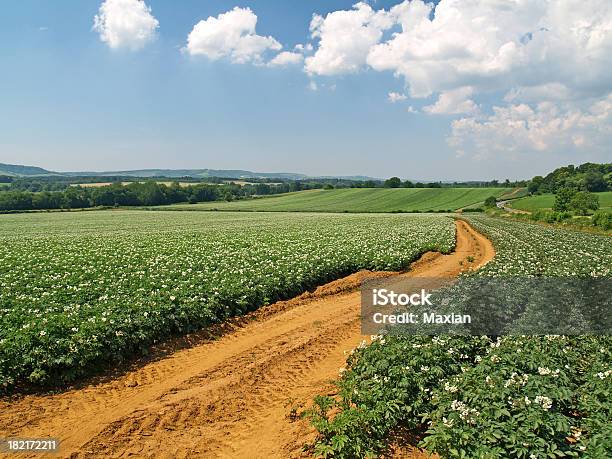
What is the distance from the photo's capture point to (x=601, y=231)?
4431 centimetres

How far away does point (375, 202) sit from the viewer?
108000 mm

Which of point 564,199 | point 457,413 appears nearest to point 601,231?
point 564,199

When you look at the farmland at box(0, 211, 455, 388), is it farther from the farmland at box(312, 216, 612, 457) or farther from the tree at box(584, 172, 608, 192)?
the tree at box(584, 172, 608, 192)

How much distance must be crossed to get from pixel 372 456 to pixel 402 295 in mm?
11105

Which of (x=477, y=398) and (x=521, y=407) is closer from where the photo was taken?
(x=521, y=407)

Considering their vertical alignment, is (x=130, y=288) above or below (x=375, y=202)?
below

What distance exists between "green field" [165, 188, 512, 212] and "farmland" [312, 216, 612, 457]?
8634cm

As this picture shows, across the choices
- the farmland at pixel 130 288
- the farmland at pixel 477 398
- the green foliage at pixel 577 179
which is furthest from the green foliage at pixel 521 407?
the green foliage at pixel 577 179

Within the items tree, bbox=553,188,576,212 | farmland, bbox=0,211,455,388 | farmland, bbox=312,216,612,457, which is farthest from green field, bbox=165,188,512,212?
farmland, bbox=312,216,612,457

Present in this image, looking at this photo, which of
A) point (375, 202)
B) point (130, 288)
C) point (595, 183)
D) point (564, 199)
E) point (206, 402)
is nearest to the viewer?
point (206, 402)

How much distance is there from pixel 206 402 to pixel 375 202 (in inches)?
4026

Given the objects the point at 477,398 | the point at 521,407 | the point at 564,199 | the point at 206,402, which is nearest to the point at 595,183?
the point at 564,199

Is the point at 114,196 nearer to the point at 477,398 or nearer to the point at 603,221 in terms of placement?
the point at 603,221

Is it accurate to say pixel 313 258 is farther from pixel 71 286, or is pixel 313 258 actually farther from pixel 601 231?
pixel 601 231
